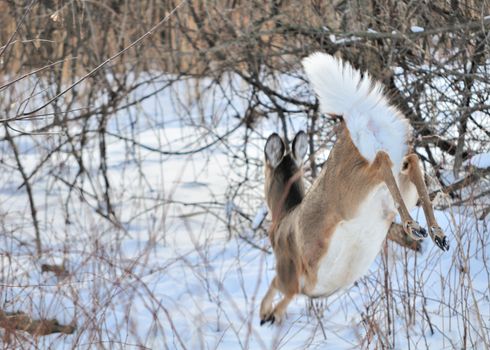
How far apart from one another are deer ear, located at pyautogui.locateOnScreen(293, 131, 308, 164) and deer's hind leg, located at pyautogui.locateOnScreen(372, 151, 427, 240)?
0.94 m

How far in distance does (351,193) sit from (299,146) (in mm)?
794

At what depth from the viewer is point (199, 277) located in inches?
198

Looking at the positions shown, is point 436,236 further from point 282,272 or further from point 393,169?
point 282,272

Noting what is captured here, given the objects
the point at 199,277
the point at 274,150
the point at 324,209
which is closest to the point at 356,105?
the point at 324,209

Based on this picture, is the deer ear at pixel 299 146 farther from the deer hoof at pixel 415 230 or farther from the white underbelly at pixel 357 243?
the deer hoof at pixel 415 230

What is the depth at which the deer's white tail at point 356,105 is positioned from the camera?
3.02 metres

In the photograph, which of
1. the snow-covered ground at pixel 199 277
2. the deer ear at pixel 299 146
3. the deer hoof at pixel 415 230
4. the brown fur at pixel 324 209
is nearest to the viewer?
the deer hoof at pixel 415 230

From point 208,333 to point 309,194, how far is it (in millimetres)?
998

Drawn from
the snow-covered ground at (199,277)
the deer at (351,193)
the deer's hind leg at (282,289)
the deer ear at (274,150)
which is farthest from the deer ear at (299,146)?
the snow-covered ground at (199,277)

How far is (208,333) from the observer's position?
4176 millimetres

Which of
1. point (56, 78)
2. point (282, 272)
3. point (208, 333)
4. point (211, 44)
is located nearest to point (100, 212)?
point (56, 78)

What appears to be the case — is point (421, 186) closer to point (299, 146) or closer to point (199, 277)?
point (299, 146)

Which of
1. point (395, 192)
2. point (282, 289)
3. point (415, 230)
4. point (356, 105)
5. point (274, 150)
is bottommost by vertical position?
point (415, 230)

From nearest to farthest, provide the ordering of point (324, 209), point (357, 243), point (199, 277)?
point (357, 243) → point (324, 209) → point (199, 277)
